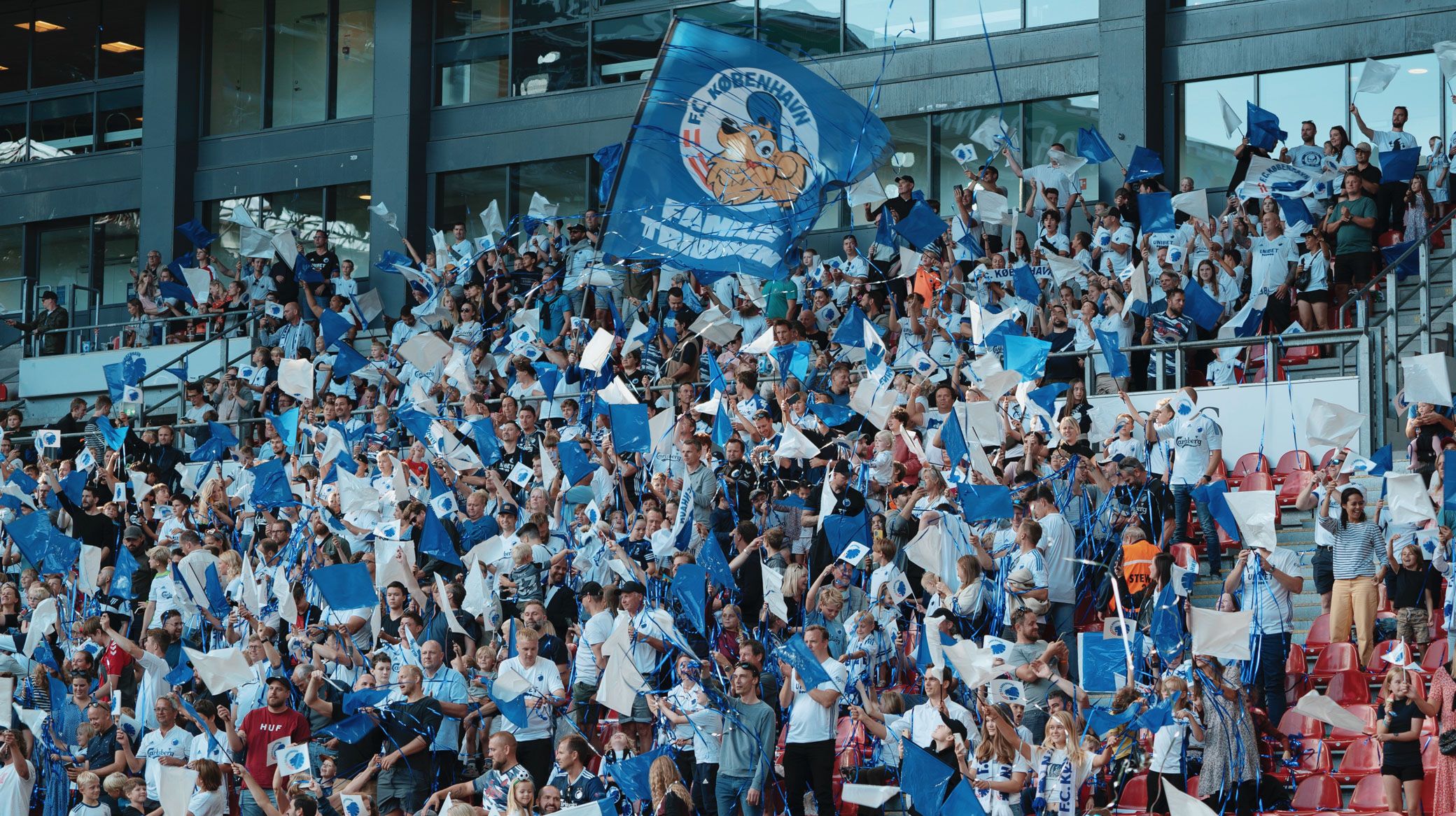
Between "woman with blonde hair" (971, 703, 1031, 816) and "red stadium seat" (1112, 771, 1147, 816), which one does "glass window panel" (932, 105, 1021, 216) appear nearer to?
"red stadium seat" (1112, 771, 1147, 816)

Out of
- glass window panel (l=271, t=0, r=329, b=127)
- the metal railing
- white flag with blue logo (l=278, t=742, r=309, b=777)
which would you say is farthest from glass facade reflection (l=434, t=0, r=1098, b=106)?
white flag with blue logo (l=278, t=742, r=309, b=777)

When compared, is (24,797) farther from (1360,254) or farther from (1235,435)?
(1360,254)

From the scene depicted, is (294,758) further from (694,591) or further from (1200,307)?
(1200,307)

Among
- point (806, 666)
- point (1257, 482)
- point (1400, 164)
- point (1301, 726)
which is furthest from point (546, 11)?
point (1301, 726)

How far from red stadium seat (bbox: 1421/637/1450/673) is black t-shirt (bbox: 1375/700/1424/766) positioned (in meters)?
1.28

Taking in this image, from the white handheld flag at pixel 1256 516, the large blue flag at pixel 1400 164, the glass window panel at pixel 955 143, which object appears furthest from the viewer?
the glass window panel at pixel 955 143

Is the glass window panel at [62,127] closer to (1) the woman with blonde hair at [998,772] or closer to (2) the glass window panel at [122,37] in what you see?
(2) the glass window panel at [122,37]

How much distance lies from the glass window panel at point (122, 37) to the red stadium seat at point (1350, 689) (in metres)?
24.6

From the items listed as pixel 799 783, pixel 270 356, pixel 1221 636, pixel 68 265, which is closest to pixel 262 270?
pixel 270 356

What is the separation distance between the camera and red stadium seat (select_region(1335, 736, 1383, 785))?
13742 mm

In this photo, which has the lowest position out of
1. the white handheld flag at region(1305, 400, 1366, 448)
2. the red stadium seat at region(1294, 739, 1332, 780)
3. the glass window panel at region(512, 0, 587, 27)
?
the red stadium seat at region(1294, 739, 1332, 780)

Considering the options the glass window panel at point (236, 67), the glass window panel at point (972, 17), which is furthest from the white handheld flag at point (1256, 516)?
the glass window panel at point (236, 67)

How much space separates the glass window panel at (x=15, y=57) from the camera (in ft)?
112

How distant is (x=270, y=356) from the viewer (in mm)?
25609
